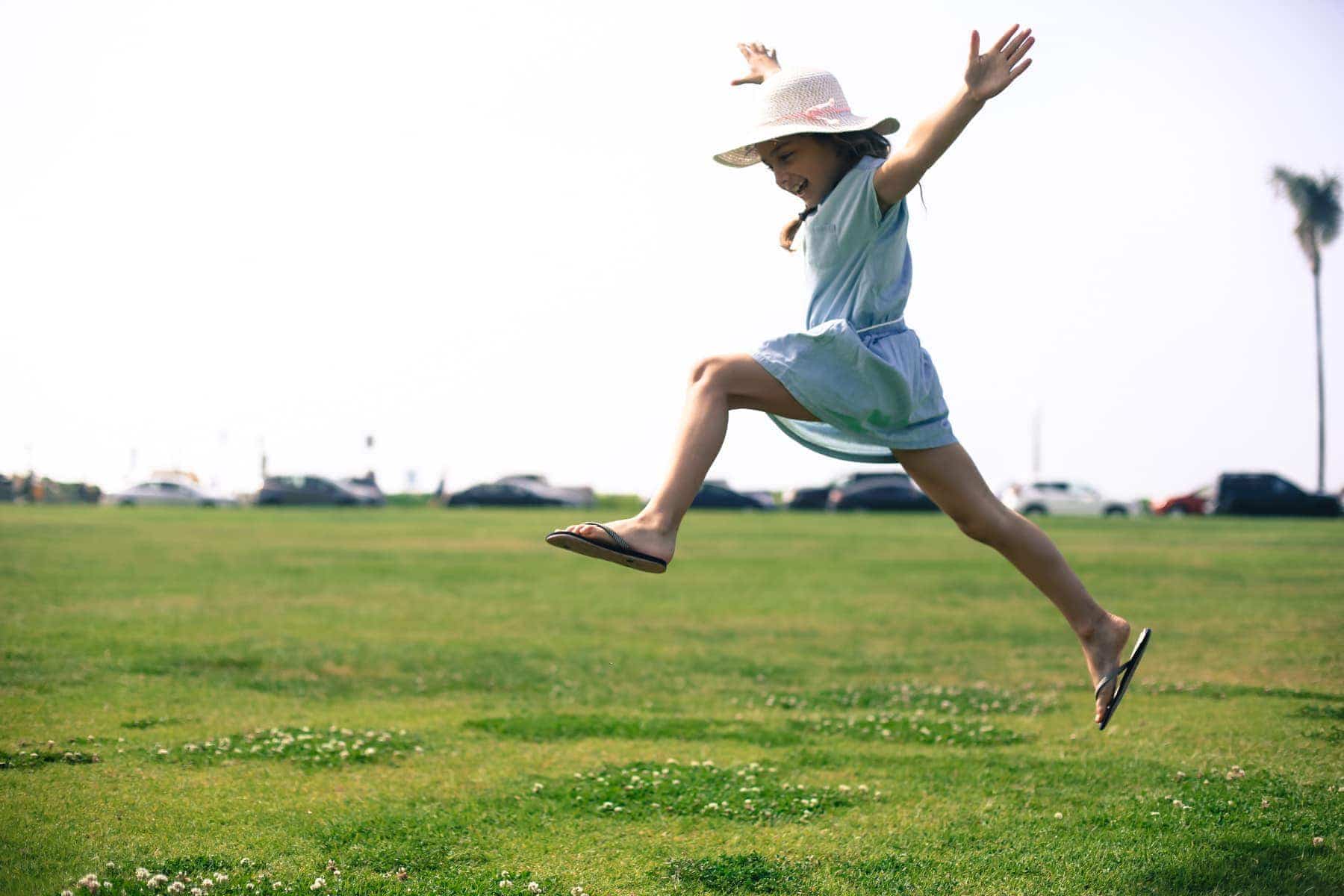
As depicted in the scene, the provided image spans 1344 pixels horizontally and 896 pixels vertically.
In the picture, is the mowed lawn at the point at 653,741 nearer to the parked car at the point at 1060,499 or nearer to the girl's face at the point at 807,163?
the girl's face at the point at 807,163

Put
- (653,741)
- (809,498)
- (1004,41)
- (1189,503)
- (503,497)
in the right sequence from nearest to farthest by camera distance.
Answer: (1004,41), (653,741), (1189,503), (809,498), (503,497)

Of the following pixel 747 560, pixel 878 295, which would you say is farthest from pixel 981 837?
pixel 747 560

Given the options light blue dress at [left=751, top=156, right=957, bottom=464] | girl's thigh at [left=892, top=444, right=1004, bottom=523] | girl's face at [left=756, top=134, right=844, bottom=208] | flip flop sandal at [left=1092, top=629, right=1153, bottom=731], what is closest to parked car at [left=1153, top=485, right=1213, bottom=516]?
flip flop sandal at [left=1092, top=629, right=1153, bottom=731]

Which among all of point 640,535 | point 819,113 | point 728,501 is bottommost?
point 728,501

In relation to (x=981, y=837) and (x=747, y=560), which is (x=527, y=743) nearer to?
(x=981, y=837)

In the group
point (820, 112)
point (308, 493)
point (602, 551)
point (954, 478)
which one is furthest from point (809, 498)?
point (602, 551)

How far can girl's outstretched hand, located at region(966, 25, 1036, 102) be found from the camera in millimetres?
4340

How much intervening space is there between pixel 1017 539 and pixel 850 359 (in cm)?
103

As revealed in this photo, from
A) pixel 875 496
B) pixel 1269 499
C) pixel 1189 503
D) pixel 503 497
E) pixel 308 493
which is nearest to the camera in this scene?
pixel 1269 499

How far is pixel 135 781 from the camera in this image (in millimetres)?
5797

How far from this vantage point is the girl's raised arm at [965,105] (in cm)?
434

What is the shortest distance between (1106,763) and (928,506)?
5371cm

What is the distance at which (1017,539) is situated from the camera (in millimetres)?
4918

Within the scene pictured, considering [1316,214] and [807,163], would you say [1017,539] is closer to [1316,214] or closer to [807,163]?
[807,163]
